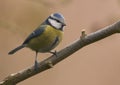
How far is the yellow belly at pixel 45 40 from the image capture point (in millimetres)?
2395

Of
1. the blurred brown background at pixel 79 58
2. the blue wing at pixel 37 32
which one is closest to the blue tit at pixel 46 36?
the blue wing at pixel 37 32

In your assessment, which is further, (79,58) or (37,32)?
(79,58)

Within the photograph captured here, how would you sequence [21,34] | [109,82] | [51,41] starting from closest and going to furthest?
[21,34]
[51,41]
[109,82]

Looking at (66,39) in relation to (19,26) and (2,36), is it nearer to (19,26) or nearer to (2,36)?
(2,36)

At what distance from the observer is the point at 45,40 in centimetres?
240

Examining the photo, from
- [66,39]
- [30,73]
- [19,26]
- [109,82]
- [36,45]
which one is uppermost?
[19,26]

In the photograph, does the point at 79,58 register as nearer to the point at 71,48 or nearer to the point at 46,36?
the point at 46,36

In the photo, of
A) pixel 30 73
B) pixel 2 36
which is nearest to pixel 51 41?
pixel 30 73

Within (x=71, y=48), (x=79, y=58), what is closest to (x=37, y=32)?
(x=71, y=48)

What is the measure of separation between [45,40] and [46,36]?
2 centimetres

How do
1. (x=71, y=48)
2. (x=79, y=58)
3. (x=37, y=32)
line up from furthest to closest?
(x=79, y=58) < (x=37, y=32) < (x=71, y=48)

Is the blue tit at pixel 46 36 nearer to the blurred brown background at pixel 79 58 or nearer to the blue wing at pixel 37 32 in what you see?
the blue wing at pixel 37 32

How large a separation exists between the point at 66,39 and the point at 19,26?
6.35ft

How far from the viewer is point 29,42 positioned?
7.98 feet
